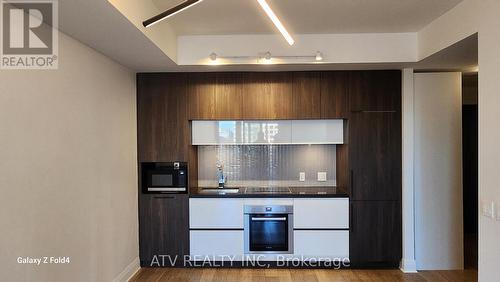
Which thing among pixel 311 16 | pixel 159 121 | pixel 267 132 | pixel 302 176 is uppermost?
pixel 311 16

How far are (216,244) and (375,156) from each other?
2.19m

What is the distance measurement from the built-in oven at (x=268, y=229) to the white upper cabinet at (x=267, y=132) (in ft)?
2.72

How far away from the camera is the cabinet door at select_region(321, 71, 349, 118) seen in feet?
14.3

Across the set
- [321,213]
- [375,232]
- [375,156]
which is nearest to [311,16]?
[375,156]

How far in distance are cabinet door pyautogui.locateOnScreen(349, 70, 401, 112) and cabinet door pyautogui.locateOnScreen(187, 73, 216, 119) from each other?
5.53ft

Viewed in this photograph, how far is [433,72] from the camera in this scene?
433 centimetres

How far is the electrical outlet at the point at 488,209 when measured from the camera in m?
2.43

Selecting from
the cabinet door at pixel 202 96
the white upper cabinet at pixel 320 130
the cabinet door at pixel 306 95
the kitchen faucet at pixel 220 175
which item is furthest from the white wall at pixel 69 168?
the white upper cabinet at pixel 320 130

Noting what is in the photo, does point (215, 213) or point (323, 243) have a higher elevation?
point (215, 213)

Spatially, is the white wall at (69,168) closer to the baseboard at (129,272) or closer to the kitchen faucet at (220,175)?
the baseboard at (129,272)

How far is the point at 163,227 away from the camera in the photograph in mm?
4414

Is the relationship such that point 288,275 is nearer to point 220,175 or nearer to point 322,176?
point 322,176

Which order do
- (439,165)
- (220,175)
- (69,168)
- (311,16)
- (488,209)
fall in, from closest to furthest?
(488,209) < (69,168) < (311,16) < (439,165) < (220,175)

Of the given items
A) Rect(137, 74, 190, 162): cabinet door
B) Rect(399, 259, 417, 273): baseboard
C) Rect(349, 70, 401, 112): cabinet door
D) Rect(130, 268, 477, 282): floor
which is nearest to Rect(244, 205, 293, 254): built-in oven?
Rect(130, 268, 477, 282): floor
